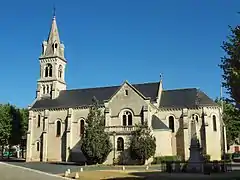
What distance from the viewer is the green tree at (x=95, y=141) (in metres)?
45.4

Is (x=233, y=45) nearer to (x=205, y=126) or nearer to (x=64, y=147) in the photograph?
(x=205, y=126)

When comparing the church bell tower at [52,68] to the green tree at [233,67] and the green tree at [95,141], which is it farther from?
the green tree at [233,67]

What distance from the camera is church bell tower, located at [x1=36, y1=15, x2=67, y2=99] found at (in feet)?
209

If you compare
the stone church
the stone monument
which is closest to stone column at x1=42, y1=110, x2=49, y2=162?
the stone church

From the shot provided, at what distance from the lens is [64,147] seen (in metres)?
56.8

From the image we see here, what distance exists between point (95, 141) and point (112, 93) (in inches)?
577

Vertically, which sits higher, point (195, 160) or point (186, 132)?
point (186, 132)

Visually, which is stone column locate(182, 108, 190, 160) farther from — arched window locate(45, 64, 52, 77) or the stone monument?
arched window locate(45, 64, 52, 77)

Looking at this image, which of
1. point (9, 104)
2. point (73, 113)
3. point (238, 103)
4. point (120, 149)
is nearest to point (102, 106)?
point (73, 113)

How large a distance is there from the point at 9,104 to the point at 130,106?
29.2m

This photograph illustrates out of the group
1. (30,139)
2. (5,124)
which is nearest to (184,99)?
(30,139)

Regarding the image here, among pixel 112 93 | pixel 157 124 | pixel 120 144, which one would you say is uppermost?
pixel 112 93

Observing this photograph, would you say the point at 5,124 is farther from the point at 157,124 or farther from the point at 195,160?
the point at 195,160

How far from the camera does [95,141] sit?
4550 centimetres
